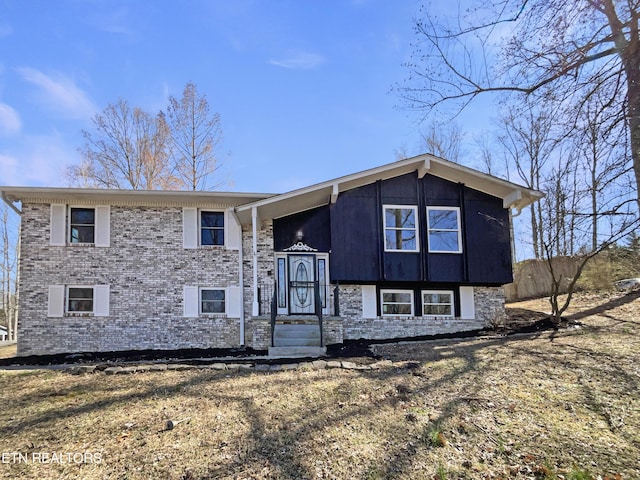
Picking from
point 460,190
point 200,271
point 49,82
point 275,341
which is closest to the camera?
point 275,341

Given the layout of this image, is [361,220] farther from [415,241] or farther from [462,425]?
[462,425]

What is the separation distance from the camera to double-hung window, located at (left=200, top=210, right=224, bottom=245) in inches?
488

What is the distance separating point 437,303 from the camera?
12914mm

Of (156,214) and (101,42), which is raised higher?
(101,42)

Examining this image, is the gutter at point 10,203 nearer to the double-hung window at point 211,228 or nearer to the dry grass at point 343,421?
the double-hung window at point 211,228

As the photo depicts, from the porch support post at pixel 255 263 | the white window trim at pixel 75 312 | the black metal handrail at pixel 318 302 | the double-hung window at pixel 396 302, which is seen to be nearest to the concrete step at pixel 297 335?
the black metal handrail at pixel 318 302

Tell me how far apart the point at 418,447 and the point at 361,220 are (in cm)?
787

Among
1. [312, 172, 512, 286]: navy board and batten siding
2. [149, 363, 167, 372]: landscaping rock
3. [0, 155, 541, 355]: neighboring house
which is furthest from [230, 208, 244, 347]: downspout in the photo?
[149, 363, 167, 372]: landscaping rock

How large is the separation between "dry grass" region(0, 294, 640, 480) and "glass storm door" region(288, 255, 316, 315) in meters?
4.65

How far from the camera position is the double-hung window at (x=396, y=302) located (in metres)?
12.7

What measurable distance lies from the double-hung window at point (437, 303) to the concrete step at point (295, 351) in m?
3.86

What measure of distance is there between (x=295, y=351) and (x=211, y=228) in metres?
4.27

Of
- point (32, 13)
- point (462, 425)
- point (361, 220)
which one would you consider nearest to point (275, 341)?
point (361, 220)

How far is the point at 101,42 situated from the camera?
13570mm
